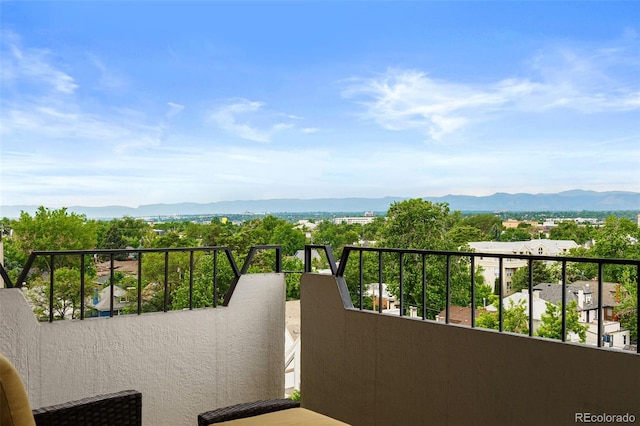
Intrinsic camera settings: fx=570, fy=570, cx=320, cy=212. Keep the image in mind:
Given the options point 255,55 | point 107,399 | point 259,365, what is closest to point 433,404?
point 259,365

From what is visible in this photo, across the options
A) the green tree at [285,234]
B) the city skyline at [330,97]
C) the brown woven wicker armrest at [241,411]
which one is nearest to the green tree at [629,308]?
the brown woven wicker armrest at [241,411]

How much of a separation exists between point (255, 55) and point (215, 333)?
54.3 ft

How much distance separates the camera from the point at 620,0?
1925 centimetres

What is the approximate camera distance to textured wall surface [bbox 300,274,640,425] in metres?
2.47

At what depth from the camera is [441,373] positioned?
305 centimetres

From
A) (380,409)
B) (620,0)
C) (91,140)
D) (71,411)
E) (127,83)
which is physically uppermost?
(620,0)

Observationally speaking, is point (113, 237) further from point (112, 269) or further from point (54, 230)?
point (112, 269)

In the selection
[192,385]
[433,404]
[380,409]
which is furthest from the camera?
[192,385]

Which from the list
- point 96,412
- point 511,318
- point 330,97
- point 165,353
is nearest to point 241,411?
point 96,412

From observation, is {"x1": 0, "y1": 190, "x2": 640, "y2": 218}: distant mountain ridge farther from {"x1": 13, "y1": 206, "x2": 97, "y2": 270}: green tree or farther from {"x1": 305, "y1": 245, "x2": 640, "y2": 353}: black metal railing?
{"x1": 305, "y1": 245, "x2": 640, "y2": 353}: black metal railing

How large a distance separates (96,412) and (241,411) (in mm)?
634

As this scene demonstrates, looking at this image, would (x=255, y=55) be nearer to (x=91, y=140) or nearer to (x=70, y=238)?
(x=91, y=140)

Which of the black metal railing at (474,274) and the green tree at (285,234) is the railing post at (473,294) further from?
the green tree at (285,234)

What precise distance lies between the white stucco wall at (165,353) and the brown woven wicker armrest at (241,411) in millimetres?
1142
